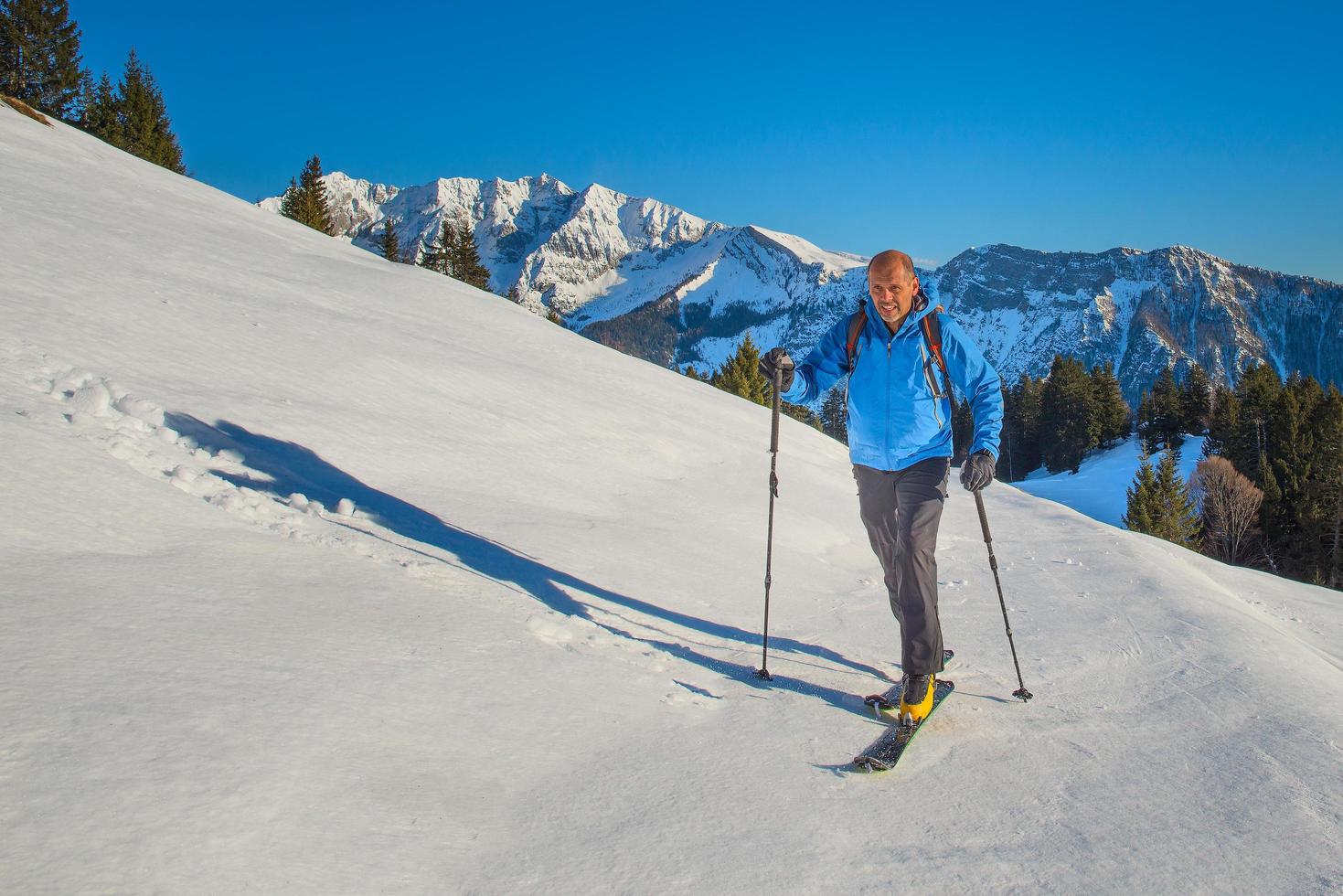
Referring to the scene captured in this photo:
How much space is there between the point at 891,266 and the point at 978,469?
1.33 meters

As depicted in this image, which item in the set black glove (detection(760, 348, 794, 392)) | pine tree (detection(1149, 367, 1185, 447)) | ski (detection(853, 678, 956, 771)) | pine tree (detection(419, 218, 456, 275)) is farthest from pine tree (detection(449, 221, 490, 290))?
pine tree (detection(1149, 367, 1185, 447))

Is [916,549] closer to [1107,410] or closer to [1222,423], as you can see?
[1222,423]

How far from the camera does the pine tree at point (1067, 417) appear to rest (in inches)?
3036

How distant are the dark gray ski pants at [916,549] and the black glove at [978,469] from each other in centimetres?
14

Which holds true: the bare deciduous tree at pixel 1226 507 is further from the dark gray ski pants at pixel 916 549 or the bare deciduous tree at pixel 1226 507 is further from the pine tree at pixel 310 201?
the pine tree at pixel 310 201

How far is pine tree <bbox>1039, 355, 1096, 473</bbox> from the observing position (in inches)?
3036

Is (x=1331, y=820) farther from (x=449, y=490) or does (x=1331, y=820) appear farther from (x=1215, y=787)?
(x=449, y=490)

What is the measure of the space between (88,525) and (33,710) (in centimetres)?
212

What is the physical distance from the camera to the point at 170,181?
20.7 metres

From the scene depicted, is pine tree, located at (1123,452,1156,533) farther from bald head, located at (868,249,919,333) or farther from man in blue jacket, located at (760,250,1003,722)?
bald head, located at (868,249,919,333)


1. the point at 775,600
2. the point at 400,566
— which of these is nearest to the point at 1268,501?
the point at 775,600

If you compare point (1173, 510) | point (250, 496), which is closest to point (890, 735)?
point (250, 496)

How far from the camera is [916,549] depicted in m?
4.18

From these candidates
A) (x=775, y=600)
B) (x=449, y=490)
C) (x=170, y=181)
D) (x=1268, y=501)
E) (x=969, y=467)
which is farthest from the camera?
(x=1268, y=501)
